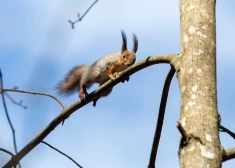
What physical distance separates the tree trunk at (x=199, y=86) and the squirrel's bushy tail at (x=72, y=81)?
2.26 metres

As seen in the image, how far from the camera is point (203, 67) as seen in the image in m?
2.14

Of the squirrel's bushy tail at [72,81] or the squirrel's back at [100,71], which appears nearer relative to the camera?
the squirrel's back at [100,71]

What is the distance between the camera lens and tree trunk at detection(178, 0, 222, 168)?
1.88m

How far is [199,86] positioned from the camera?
208 centimetres

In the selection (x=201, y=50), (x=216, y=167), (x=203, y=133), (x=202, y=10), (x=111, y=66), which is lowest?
(x=216, y=167)

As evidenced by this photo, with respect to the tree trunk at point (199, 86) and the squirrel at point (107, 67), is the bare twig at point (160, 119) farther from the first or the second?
the squirrel at point (107, 67)

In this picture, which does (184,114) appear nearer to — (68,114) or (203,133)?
(203,133)

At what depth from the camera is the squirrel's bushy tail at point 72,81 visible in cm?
470

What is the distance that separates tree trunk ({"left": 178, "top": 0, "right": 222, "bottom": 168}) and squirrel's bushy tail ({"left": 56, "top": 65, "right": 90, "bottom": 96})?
2.26 meters

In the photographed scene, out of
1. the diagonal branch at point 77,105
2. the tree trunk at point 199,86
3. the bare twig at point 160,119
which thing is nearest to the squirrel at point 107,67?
the diagonal branch at point 77,105

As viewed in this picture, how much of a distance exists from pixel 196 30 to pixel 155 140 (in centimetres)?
83

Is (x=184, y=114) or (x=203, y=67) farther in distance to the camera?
(x=203, y=67)

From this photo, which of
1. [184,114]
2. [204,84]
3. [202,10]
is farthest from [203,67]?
[202,10]

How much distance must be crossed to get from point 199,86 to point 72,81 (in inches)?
108
